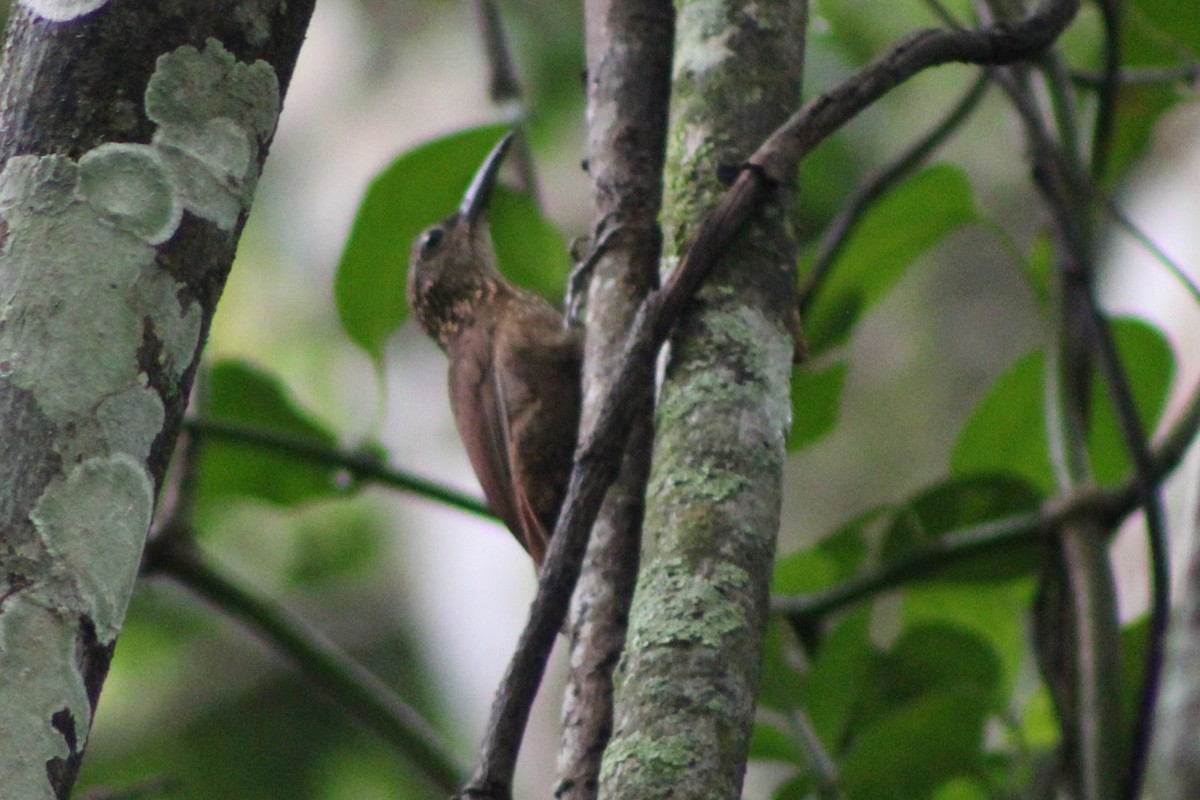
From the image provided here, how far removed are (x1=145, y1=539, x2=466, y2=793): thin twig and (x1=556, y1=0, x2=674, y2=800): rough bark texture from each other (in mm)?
996

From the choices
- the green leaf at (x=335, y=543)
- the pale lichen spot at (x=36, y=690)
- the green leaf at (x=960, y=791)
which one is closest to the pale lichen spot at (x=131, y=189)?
the pale lichen spot at (x=36, y=690)

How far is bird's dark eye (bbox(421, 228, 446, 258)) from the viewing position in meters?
3.27

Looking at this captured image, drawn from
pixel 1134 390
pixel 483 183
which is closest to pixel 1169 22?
pixel 1134 390

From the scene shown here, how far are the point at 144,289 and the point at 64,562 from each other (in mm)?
205

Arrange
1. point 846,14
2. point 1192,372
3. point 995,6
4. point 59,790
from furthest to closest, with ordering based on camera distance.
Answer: point 1192,372, point 846,14, point 995,6, point 59,790

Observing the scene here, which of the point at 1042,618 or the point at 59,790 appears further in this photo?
the point at 1042,618

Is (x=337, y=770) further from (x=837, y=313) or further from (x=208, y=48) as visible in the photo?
(x=208, y=48)

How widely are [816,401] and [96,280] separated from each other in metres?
1.52

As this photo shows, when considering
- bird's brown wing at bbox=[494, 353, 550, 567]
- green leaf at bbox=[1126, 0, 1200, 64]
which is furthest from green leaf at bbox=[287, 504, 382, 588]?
green leaf at bbox=[1126, 0, 1200, 64]

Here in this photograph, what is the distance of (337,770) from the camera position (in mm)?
6750

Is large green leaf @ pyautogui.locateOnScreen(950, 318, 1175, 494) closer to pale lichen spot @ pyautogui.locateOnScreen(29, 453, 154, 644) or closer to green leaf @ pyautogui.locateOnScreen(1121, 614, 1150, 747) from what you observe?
green leaf @ pyautogui.locateOnScreen(1121, 614, 1150, 747)

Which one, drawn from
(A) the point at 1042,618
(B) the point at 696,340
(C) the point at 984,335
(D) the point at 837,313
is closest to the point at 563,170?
(C) the point at 984,335

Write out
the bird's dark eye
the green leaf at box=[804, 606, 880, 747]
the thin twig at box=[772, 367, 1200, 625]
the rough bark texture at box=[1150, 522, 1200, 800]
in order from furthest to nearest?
the bird's dark eye < the green leaf at box=[804, 606, 880, 747] < the thin twig at box=[772, 367, 1200, 625] < the rough bark texture at box=[1150, 522, 1200, 800]

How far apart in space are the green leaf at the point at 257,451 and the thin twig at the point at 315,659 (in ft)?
0.76
